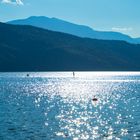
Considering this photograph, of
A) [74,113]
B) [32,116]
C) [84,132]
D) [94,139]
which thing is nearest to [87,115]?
[74,113]

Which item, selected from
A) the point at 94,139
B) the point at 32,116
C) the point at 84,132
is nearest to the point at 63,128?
the point at 84,132

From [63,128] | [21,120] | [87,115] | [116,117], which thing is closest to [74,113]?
[87,115]

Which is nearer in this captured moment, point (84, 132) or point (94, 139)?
point (94, 139)

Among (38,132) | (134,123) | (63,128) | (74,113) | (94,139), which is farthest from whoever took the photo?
(74,113)

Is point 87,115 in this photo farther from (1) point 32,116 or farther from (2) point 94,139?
(2) point 94,139

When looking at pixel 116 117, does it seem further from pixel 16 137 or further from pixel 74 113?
pixel 16 137

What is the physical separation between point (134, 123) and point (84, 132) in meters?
15.5

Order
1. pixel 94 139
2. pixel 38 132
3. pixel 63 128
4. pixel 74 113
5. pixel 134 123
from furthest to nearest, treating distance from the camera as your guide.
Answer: pixel 74 113 → pixel 134 123 → pixel 63 128 → pixel 38 132 → pixel 94 139

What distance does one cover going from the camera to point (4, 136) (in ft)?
221

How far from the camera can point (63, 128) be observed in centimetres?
7688

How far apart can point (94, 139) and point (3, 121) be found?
86.3 feet

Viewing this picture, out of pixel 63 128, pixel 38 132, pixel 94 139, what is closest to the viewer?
pixel 94 139

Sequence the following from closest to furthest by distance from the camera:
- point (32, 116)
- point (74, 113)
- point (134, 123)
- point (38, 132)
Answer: point (38, 132)
point (134, 123)
point (32, 116)
point (74, 113)

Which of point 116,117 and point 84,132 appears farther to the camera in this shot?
point 116,117
